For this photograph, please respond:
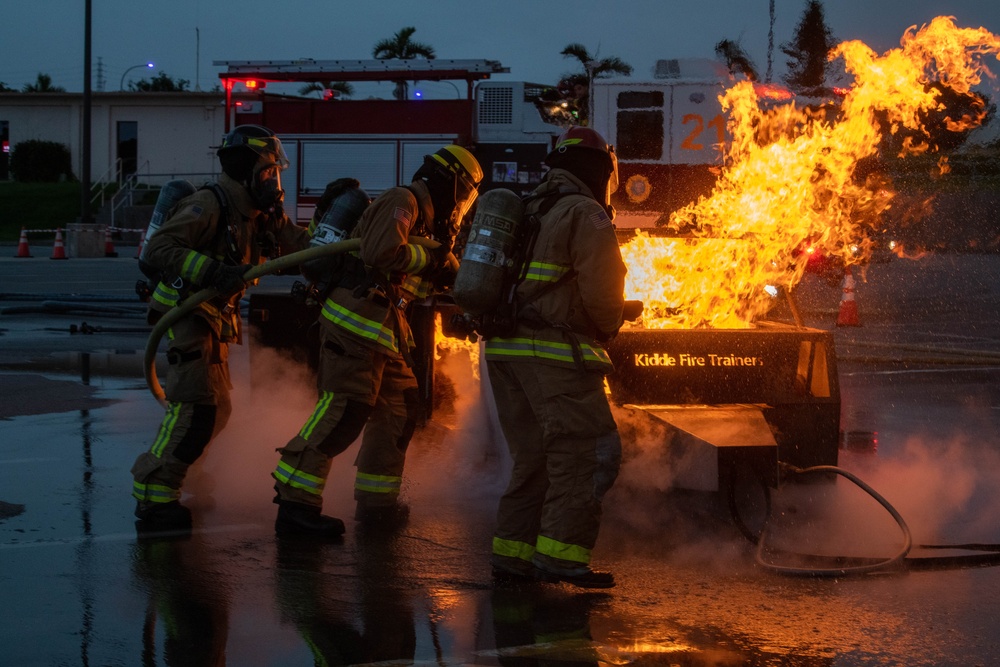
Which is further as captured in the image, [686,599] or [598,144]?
[598,144]

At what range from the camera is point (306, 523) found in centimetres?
552

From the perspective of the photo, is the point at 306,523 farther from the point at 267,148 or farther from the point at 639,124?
the point at 639,124

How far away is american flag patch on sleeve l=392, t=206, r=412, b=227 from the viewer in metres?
5.60

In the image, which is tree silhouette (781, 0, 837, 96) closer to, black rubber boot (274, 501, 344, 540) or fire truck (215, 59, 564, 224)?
fire truck (215, 59, 564, 224)

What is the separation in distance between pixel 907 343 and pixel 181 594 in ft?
36.5

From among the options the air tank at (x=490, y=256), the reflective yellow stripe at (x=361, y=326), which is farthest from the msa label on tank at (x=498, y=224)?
the reflective yellow stripe at (x=361, y=326)

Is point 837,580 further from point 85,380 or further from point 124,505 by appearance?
point 85,380

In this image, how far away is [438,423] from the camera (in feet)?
27.3

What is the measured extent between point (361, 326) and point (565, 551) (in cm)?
161

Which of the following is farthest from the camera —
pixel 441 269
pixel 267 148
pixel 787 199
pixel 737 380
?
pixel 787 199

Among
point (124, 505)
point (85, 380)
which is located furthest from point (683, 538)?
point (85, 380)

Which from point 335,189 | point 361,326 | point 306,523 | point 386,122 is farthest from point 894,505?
point 386,122

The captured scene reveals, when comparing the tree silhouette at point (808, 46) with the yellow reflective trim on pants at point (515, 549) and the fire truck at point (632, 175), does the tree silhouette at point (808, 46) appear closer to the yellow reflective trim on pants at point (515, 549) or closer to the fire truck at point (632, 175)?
the fire truck at point (632, 175)

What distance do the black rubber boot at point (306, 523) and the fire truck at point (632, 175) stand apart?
1.64 m
